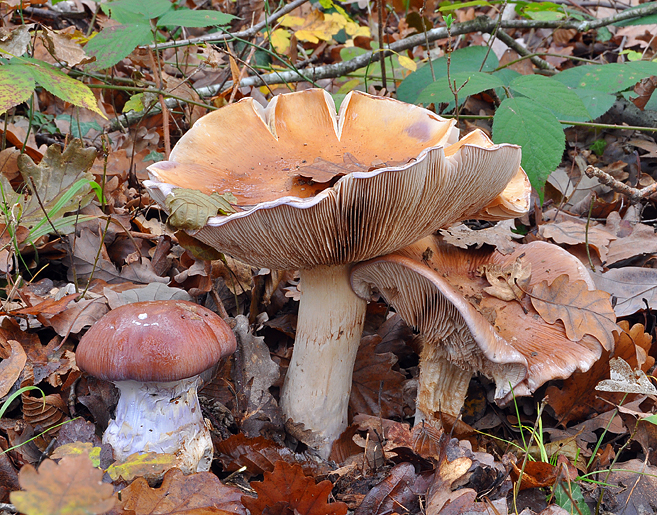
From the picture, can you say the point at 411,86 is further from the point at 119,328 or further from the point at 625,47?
the point at 625,47

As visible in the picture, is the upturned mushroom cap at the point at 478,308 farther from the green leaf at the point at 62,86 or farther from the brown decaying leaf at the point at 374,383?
the green leaf at the point at 62,86

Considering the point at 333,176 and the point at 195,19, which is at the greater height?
the point at 195,19

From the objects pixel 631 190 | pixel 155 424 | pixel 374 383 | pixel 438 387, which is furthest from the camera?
pixel 631 190

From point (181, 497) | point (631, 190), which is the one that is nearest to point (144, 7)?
point (181, 497)

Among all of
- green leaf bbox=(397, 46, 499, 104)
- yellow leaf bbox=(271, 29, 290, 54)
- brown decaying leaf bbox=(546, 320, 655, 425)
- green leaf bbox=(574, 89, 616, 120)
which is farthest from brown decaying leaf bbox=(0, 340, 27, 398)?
yellow leaf bbox=(271, 29, 290, 54)

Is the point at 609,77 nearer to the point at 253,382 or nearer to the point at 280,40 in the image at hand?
the point at 280,40

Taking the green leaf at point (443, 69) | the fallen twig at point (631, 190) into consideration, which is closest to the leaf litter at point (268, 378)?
the fallen twig at point (631, 190)

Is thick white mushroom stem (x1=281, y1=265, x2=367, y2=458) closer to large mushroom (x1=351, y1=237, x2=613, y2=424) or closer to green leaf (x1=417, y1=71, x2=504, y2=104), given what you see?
large mushroom (x1=351, y1=237, x2=613, y2=424)

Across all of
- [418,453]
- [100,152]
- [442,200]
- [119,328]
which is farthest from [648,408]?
[100,152]
